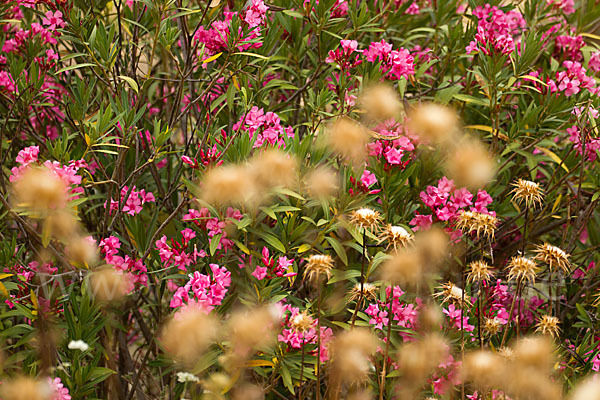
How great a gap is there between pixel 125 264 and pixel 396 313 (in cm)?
78

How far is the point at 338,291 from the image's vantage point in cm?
203

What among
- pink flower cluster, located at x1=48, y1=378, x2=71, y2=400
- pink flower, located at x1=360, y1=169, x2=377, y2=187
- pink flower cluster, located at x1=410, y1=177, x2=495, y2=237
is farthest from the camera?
pink flower cluster, located at x1=410, y1=177, x2=495, y2=237

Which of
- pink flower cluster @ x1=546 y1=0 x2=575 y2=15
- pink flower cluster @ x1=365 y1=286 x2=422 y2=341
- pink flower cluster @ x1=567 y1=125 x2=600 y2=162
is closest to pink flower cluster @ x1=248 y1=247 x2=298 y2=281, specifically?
pink flower cluster @ x1=365 y1=286 x2=422 y2=341

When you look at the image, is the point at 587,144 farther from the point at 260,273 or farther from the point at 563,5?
the point at 260,273

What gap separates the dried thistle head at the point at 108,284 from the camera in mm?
1786

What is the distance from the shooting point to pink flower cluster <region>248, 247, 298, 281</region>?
181 centimetres

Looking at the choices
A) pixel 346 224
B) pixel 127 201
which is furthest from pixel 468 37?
pixel 127 201

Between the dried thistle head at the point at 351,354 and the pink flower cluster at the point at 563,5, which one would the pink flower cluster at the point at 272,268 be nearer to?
the dried thistle head at the point at 351,354

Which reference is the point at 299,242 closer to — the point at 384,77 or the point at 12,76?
the point at 384,77

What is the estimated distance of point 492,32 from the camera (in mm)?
2100

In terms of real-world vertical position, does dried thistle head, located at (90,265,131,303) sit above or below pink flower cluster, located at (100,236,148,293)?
below

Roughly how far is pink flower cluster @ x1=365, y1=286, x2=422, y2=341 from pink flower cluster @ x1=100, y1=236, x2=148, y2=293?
0.65m

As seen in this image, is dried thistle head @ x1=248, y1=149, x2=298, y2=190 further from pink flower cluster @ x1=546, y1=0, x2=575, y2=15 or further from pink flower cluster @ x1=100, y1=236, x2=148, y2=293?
pink flower cluster @ x1=546, y1=0, x2=575, y2=15

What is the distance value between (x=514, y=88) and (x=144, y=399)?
1.55m
